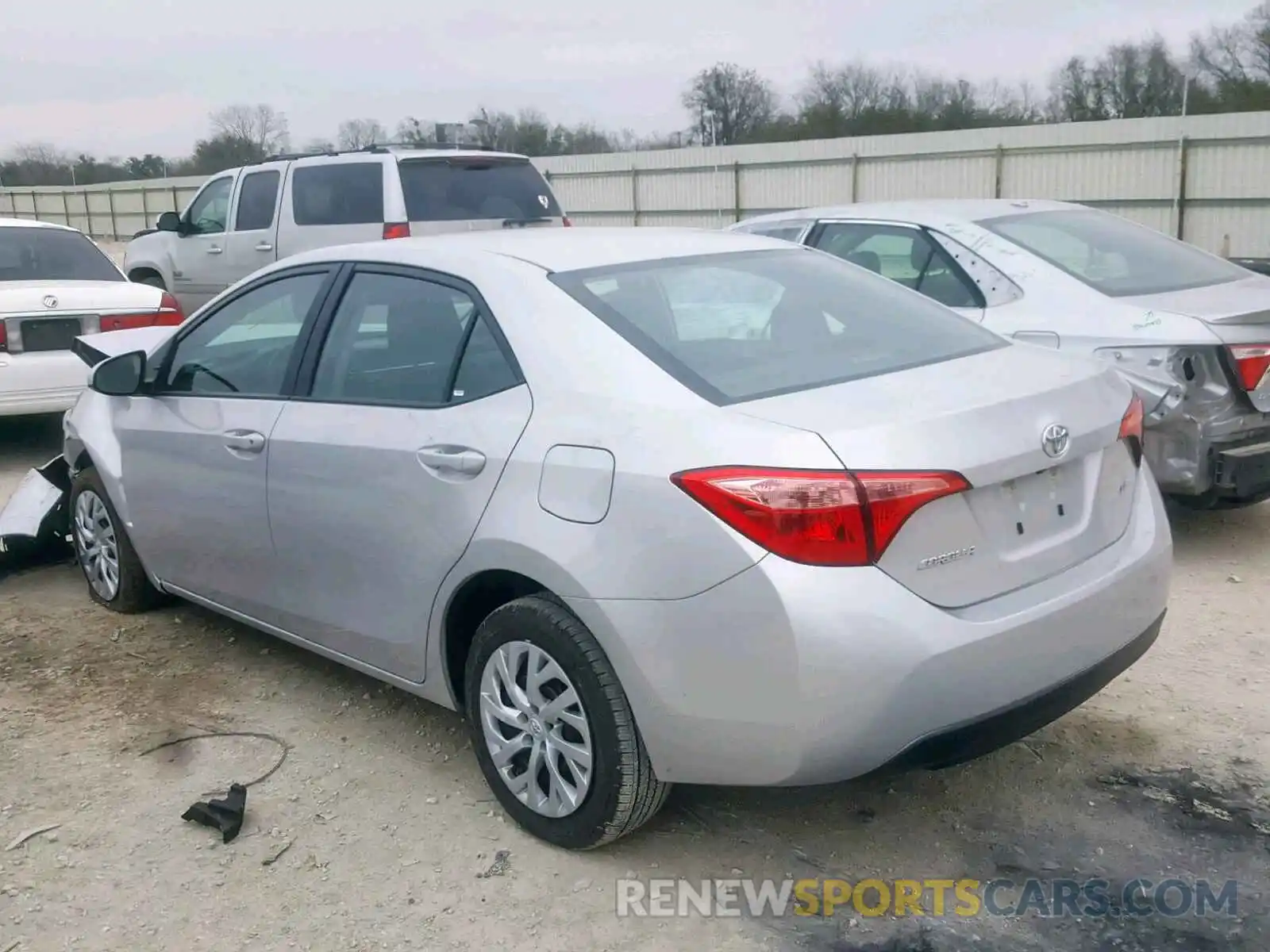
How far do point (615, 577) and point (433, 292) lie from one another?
124cm

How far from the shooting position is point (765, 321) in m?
3.54

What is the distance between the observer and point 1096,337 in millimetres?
5395

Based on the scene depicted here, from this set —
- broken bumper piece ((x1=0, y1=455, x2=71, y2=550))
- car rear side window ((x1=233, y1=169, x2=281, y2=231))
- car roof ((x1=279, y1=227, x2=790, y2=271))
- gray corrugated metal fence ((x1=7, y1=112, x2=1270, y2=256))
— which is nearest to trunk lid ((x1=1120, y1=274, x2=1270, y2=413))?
car roof ((x1=279, y1=227, x2=790, y2=271))

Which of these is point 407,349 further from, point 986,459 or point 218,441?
point 986,459

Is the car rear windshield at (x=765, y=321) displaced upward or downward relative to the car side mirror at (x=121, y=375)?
upward

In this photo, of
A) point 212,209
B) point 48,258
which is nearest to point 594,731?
point 48,258

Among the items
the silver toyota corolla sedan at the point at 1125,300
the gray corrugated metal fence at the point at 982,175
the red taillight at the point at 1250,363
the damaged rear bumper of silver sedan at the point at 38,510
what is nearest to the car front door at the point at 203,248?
the damaged rear bumper of silver sedan at the point at 38,510

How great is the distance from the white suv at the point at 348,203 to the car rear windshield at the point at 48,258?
198cm

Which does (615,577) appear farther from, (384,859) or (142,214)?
(142,214)

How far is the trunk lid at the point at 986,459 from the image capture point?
278cm

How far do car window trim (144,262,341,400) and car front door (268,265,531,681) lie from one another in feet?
0.27

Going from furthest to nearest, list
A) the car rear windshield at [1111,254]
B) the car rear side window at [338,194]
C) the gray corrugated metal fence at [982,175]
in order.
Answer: the gray corrugated metal fence at [982,175], the car rear side window at [338,194], the car rear windshield at [1111,254]

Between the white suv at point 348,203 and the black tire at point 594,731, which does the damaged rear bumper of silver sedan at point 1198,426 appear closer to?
the black tire at point 594,731

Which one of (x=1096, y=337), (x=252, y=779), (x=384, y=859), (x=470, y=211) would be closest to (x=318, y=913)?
(x=384, y=859)
